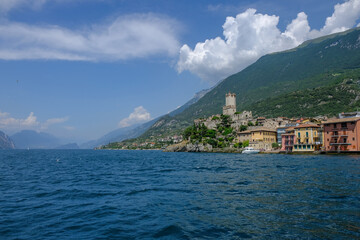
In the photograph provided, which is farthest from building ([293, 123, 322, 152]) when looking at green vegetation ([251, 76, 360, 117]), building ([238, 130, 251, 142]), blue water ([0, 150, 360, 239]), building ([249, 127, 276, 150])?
blue water ([0, 150, 360, 239])

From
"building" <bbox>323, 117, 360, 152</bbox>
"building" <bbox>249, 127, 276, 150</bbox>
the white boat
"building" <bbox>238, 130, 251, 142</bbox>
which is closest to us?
"building" <bbox>323, 117, 360, 152</bbox>

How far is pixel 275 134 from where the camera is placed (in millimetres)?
117188

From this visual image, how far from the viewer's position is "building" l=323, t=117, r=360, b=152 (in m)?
69.5

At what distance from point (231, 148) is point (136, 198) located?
322 feet

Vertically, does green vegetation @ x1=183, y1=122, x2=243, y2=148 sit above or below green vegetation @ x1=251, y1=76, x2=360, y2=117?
below

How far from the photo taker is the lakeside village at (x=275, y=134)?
7275 centimetres

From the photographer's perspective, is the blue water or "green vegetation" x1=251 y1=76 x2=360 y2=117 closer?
the blue water

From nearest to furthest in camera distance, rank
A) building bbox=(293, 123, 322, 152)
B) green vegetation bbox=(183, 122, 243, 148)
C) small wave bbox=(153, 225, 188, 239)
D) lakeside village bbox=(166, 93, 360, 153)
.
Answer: small wave bbox=(153, 225, 188, 239) < lakeside village bbox=(166, 93, 360, 153) < building bbox=(293, 123, 322, 152) < green vegetation bbox=(183, 122, 243, 148)

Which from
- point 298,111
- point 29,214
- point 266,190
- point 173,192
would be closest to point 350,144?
point 266,190

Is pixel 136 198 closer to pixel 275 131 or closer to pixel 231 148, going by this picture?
pixel 231 148

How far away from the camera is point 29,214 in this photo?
1483 centimetres

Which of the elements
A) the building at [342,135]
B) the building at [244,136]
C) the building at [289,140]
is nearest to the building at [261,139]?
the building at [244,136]

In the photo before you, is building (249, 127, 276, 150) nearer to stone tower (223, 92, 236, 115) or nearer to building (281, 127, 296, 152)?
building (281, 127, 296, 152)

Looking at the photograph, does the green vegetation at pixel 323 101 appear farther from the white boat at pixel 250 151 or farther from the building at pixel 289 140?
the white boat at pixel 250 151
